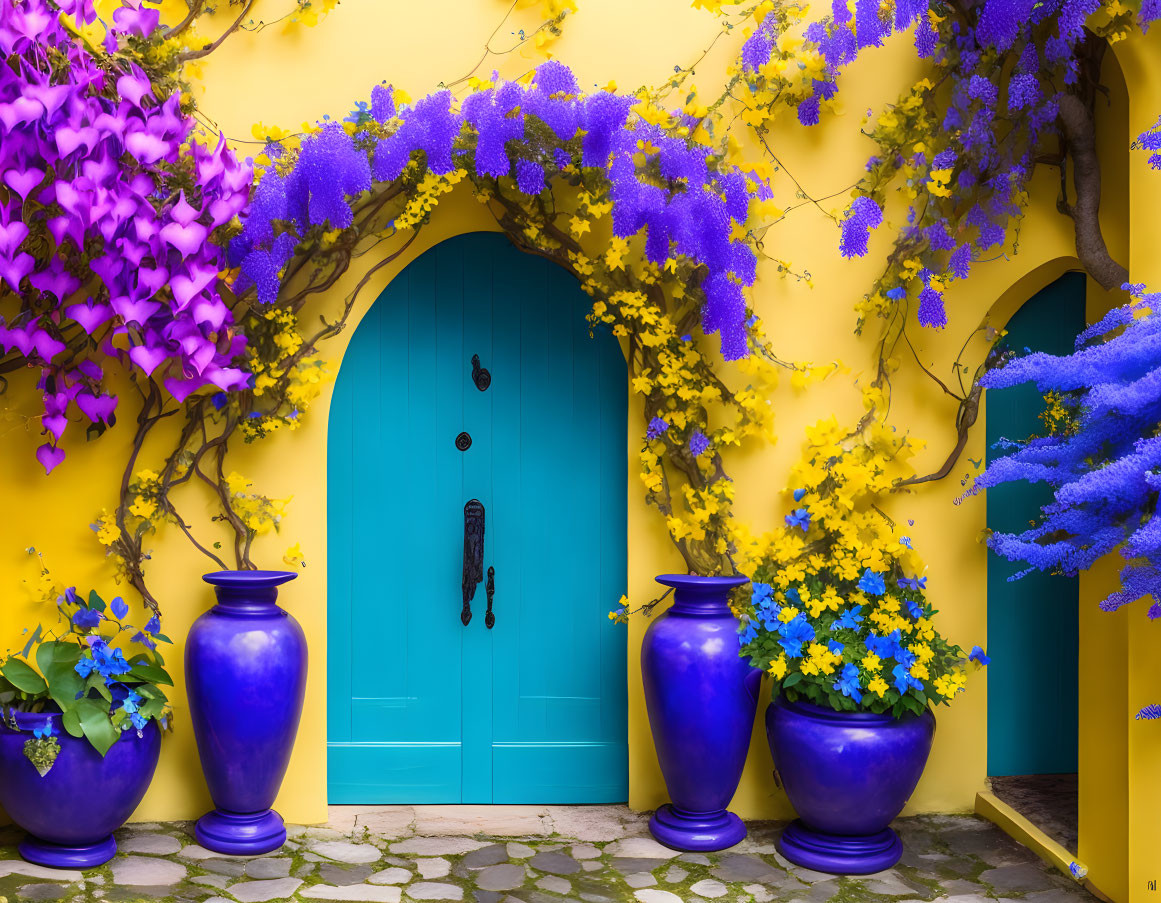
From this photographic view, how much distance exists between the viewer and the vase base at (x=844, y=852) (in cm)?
297

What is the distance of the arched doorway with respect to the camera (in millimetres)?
3578

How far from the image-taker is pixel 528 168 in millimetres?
3064

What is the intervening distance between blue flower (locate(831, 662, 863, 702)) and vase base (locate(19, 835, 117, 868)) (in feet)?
7.49

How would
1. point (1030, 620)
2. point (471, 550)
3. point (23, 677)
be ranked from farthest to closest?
point (1030, 620) → point (471, 550) → point (23, 677)

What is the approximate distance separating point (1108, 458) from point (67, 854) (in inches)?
123

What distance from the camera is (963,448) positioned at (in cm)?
344

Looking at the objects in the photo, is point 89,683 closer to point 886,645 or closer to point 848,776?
point 848,776

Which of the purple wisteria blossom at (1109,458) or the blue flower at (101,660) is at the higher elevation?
the purple wisteria blossom at (1109,458)

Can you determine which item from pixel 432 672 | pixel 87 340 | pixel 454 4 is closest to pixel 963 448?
pixel 432 672

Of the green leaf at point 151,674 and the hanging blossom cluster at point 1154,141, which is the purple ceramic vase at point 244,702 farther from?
the hanging blossom cluster at point 1154,141

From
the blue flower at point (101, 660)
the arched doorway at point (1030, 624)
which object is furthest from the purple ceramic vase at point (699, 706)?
the blue flower at point (101, 660)

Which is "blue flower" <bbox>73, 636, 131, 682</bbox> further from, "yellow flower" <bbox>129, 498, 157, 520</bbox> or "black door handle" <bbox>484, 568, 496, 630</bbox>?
"black door handle" <bbox>484, 568, 496, 630</bbox>

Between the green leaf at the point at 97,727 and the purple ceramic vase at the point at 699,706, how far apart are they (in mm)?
1633

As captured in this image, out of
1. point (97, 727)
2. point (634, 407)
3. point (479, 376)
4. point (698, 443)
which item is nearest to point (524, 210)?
point (479, 376)
